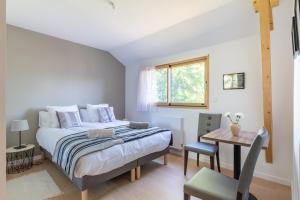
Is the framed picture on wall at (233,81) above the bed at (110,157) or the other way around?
above

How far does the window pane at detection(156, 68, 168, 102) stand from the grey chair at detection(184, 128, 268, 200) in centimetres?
246

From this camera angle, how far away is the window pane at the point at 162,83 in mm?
3931

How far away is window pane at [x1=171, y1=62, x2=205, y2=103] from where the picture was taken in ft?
10.9

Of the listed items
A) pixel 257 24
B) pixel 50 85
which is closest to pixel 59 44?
pixel 50 85

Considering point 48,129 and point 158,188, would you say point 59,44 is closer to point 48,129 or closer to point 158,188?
point 48,129

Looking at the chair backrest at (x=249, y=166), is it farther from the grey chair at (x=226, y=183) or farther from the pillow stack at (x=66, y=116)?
Result: the pillow stack at (x=66, y=116)

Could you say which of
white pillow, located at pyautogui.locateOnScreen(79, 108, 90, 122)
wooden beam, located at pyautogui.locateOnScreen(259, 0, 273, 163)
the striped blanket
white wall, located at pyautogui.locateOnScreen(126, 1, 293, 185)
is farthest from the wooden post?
white pillow, located at pyautogui.locateOnScreen(79, 108, 90, 122)

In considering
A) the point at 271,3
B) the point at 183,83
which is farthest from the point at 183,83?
the point at 271,3

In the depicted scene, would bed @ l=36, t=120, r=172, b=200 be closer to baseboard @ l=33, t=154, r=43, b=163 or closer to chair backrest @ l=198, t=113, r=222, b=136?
baseboard @ l=33, t=154, r=43, b=163

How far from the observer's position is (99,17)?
2639 mm

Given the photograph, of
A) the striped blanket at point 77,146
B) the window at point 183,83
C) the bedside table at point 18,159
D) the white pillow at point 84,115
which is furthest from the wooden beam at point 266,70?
the bedside table at point 18,159

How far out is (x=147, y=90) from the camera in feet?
13.2

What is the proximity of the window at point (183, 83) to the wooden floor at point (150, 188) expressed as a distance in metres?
1.41

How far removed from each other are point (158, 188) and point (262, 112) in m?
1.91
